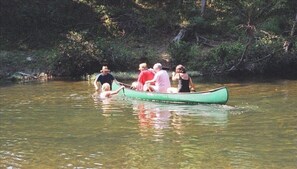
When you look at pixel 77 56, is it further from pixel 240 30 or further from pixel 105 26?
pixel 240 30

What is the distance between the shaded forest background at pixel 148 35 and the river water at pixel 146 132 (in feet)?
21.4

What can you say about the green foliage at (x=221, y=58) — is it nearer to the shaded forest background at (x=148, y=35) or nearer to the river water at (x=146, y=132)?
the shaded forest background at (x=148, y=35)

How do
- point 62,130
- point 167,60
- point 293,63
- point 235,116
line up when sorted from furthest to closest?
point 167,60 → point 293,63 → point 235,116 → point 62,130

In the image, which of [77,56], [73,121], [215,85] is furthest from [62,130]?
[77,56]

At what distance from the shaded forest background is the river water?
6512mm

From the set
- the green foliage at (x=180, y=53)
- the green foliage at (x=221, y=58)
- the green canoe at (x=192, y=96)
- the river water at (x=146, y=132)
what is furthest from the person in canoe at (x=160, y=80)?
the green foliage at (x=180, y=53)

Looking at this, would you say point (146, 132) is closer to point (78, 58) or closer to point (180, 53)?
point (78, 58)

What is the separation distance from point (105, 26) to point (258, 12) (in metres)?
9.78

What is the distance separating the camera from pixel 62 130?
13422 millimetres

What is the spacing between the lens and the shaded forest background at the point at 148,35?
87.1 ft

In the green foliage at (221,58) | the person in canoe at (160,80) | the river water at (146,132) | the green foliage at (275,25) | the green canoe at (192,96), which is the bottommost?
the river water at (146,132)

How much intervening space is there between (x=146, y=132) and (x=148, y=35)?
68.3 feet

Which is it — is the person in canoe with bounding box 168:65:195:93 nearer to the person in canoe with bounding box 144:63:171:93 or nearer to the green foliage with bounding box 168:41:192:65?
the person in canoe with bounding box 144:63:171:93

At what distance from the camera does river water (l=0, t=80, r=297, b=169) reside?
400 inches
